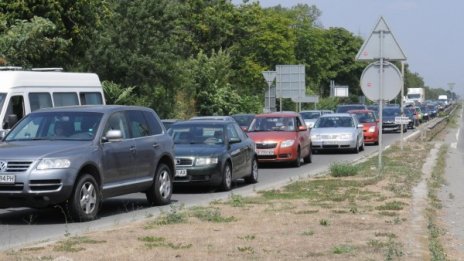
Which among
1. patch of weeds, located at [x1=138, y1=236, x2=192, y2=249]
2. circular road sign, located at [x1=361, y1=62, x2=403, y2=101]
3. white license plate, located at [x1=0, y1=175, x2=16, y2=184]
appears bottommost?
patch of weeds, located at [x1=138, y1=236, x2=192, y2=249]

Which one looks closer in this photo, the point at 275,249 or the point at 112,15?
the point at 275,249

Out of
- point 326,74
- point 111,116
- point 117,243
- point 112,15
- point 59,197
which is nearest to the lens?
point 117,243

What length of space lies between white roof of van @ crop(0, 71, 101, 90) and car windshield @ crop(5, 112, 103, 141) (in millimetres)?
4305

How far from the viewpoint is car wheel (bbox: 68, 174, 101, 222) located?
1202 centimetres

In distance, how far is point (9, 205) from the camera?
1190 cm

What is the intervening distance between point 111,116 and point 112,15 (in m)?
25.5

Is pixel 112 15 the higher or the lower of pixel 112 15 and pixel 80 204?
the higher

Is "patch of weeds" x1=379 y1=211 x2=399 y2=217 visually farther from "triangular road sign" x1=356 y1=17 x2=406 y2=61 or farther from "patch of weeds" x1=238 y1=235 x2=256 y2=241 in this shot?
"triangular road sign" x1=356 y1=17 x2=406 y2=61

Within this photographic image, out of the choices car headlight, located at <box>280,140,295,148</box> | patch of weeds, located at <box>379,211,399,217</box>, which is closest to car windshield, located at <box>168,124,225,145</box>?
patch of weeds, located at <box>379,211,399,217</box>

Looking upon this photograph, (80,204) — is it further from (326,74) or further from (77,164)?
(326,74)

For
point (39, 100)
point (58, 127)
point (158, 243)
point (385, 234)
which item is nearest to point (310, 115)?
point (39, 100)

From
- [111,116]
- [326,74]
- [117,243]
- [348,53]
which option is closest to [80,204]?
[111,116]

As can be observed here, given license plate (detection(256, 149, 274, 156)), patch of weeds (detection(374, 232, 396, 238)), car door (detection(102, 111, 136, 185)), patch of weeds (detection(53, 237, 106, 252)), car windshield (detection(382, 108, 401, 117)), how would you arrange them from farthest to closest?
car windshield (detection(382, 108, 401, 117)) → license plate (detection(256, 149, 274, 156)) → car door (detection(102, 111, 136, 185)) → patch of weeds (detection(374, 232, 396, 238)) → patch of weeds (detection(53, 237, 106, 252))

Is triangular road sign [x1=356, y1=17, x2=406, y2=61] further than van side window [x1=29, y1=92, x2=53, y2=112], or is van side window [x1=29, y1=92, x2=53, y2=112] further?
triangular road sign [x1=356, y1=17, x2=406, y2=61]
